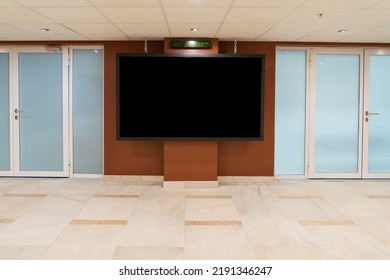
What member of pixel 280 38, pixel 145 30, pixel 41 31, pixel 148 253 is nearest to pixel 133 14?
pixel 145 30

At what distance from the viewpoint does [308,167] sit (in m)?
6.67

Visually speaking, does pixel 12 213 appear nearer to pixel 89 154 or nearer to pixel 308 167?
pixel 89 154

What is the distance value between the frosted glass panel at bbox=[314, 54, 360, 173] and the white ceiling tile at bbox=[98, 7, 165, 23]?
133 inches

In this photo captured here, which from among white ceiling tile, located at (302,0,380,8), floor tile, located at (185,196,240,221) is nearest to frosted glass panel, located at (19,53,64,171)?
floor tile, located at (185,196,240,221)

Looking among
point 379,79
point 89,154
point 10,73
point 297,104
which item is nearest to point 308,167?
point 297,104

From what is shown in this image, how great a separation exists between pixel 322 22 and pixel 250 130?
197 cm

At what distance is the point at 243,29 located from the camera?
5426mm

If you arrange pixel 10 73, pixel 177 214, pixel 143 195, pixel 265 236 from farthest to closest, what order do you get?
pixel 10 73 → pixel 143 195 → pixel 177 214 → pixel 265 236

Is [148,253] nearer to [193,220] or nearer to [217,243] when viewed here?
[217,243]

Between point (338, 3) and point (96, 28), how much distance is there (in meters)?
3.40

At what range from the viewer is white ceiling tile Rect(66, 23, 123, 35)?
17.1ft

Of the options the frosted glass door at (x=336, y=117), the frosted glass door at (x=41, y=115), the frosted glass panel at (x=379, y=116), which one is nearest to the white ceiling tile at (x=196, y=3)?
the frosted glass door at (x=336, y=117)

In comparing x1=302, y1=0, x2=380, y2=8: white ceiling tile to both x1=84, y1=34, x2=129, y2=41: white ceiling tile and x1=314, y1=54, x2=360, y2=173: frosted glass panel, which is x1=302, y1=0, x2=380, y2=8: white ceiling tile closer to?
x1=314, y1=54, x2=360, y2=173: frosted glass panel
